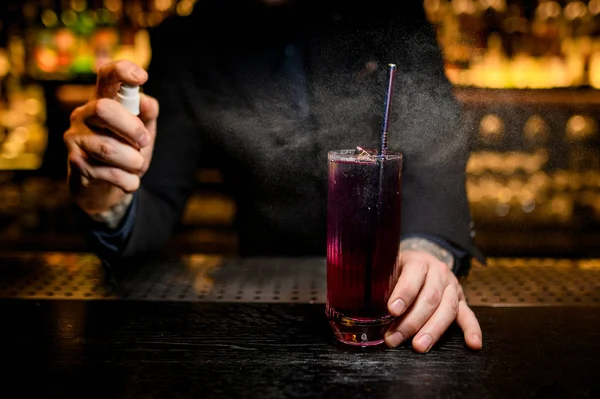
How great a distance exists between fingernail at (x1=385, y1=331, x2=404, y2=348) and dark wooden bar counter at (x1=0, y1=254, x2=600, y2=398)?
0.04ft

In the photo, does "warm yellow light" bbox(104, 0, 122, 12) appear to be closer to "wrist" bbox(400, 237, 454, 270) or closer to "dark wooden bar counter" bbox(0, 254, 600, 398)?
"dark wooden bar counter" bbox(0, 254, 600, 398)

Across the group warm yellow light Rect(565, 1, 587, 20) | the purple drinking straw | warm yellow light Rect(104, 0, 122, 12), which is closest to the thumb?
the purple drinking straw

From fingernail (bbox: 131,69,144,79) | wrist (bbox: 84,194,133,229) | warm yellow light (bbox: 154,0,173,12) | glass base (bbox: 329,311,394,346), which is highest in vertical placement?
warm yellow light (bbox: 154,0,173,12)

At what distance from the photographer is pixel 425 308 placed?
37.5 inches

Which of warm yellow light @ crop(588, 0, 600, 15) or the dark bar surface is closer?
the dark bar surface

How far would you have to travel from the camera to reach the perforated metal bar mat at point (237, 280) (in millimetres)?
1201

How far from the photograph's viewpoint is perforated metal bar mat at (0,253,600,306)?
120cm

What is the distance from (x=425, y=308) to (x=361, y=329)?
4.5 inches

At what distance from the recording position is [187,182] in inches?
78.8

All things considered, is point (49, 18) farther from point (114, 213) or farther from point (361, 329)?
point (361, 329)

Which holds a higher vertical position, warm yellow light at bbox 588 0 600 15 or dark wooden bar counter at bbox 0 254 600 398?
warm yellow light at bbox 588 0 600 15

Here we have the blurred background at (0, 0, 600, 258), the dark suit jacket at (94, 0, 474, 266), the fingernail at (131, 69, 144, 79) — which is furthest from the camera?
the blurred background at (0, 0, 600, 258)

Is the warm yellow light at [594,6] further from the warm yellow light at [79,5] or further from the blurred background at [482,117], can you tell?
the warm yellow light at [79,5]

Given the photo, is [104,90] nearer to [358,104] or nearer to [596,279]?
[358,104]
